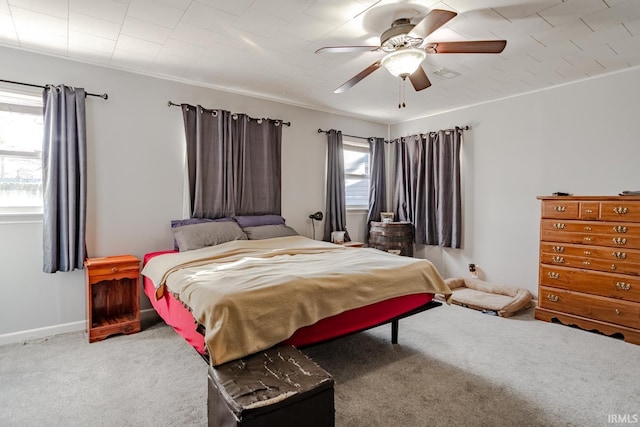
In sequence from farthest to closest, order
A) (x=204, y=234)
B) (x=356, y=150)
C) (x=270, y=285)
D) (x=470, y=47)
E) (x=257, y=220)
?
1. (x=356, y=150)
2. (x=257, y=220)
3. (x=204, y=234)
4. (x=470, y=47)
5. (x=270, y=285)

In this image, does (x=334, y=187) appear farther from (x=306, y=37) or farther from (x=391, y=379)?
(x=391, y=379)

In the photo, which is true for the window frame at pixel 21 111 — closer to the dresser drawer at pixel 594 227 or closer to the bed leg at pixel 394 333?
the bed leg at pixel 394 333

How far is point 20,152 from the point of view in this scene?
2904mm

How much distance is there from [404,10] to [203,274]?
7.16 ft

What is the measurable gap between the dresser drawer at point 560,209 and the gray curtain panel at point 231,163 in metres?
2.89

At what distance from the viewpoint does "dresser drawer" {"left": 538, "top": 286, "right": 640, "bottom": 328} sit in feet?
9.27

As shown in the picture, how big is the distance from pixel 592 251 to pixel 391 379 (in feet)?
7.38

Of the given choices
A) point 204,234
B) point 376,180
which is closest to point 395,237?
point 376,180

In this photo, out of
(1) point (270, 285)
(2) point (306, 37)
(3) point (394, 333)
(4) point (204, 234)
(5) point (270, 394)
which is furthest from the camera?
(4) point (204, 234)

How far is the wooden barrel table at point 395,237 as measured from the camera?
4727mm

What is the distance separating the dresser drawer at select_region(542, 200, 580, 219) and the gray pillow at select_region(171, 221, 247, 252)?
3.04 metres

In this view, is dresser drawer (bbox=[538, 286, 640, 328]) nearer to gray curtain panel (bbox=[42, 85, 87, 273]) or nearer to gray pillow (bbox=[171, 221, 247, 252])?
gray pillow (bbox=[171, 221, 247, 252])

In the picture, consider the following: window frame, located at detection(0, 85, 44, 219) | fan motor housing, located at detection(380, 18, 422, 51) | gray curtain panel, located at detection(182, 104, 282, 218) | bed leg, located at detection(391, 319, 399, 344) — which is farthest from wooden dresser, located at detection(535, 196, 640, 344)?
window frame, located at detection(0, 85, 44, 219)

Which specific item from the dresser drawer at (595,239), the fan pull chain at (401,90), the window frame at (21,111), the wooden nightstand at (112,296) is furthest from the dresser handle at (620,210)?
the window frame at (21,111)
